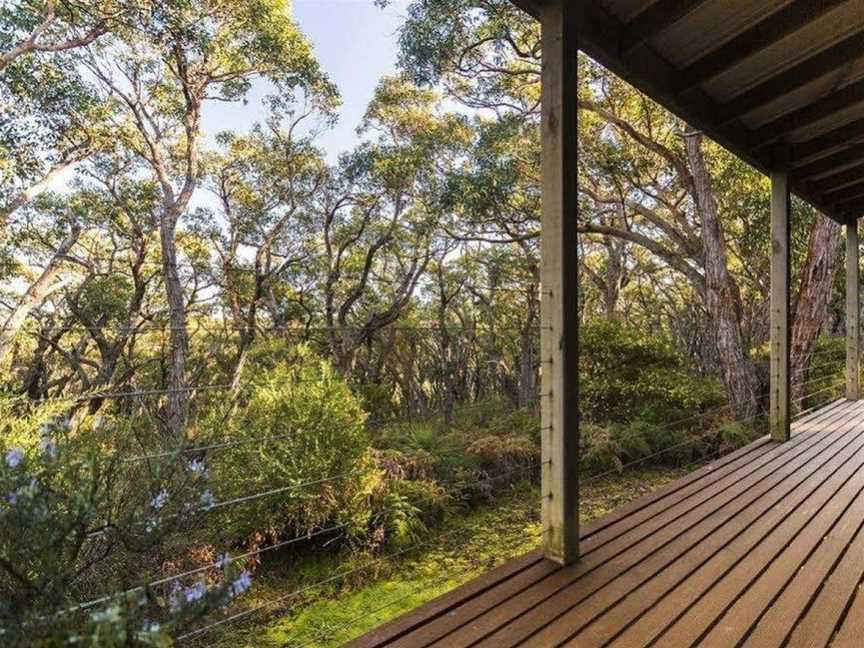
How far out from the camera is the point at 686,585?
1.56 m

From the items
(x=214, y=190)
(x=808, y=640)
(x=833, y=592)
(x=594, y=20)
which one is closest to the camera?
(x=808, y=640)

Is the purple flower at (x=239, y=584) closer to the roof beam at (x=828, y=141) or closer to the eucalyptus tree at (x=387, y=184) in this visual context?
the roof beam at (x=828, y=141)

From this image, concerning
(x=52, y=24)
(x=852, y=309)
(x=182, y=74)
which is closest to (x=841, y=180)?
(x=852, y=309)

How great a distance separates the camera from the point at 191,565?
10.9 feet

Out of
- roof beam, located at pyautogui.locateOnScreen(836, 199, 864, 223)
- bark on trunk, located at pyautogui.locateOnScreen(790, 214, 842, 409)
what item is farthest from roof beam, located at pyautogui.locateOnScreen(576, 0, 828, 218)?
bark on trunk, located at pyautogui.locateOnScreen(790, 214, 842, 409)

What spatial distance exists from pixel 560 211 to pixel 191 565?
331cm

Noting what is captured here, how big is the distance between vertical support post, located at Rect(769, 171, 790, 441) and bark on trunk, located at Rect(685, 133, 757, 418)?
255 centimetres

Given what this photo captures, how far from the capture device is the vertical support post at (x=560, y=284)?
66.6 inches

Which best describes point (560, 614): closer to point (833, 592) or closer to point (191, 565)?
point (833, 592)

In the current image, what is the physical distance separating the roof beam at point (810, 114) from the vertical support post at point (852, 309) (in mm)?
2663

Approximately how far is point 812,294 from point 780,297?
11.6 feet

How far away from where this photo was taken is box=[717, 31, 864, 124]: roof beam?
2150 mm

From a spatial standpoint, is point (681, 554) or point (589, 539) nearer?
point (681, 554)

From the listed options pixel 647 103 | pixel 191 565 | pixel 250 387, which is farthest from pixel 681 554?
pixel 647 103
